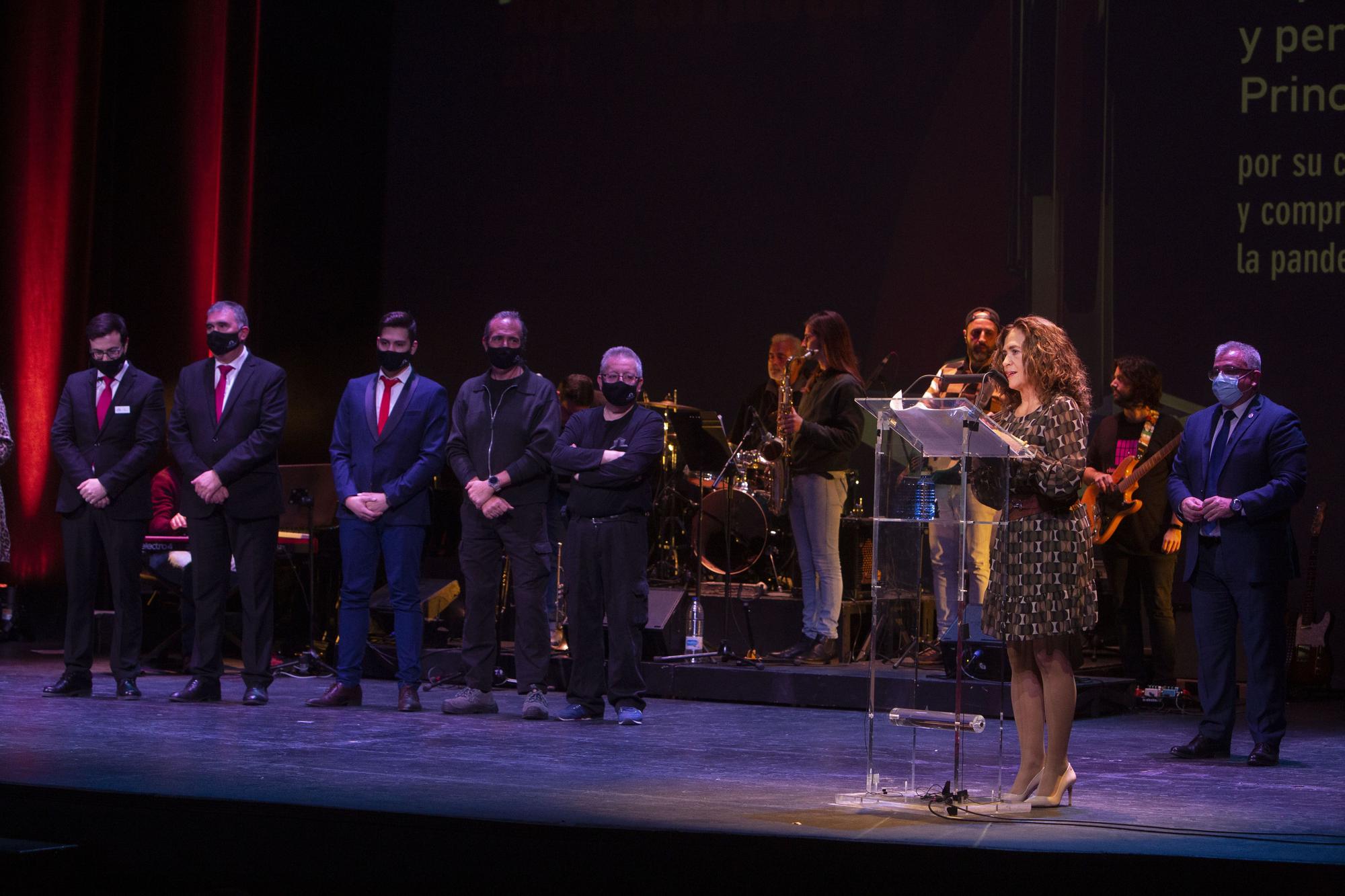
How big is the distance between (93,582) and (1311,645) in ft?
20.4

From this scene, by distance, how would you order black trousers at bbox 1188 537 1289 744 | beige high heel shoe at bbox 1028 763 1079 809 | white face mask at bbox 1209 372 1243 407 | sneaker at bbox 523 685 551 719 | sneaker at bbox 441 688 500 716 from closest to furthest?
beige high heel shoe at bbox 1028 763 1079 809
black trousers at bbox 1188 537 1289 744
white face mask at bbox 1209 372 1243 407
sneaker at bbox 523 685 551 719
sneaker at bbox 441 688 500 716

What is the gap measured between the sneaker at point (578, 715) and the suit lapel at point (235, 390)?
2.00 meters

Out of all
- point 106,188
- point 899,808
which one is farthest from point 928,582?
point 106,188

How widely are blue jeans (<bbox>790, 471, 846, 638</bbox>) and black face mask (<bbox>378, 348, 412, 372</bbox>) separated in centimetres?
204

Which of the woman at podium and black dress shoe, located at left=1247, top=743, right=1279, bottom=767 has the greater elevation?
the woman at podium

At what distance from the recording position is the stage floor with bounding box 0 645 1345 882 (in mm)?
4113

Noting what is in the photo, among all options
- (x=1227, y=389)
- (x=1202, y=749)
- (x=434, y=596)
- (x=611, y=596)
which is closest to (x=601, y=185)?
(x=434, y=596)

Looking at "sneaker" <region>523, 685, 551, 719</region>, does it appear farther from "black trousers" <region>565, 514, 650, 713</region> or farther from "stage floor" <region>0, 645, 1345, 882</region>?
"black trousers" <region>565, 514, 650, 713</region>

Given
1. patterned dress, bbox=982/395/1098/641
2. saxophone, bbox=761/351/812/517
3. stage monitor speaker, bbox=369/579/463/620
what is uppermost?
saxophone, bbox=761/351/812/517

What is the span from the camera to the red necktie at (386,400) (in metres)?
6.87

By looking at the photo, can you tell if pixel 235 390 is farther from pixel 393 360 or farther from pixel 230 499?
pixel 393 360

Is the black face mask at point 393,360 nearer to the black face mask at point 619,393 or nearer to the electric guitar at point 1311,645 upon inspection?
the black face mask at point 619,393

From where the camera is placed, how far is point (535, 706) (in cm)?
661

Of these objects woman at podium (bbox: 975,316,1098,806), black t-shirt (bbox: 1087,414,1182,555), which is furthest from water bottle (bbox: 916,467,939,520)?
black t-shirt (bbox: 1087,414,1182,555)
